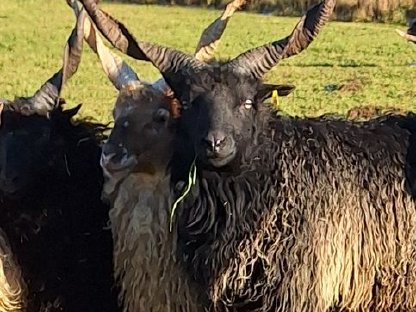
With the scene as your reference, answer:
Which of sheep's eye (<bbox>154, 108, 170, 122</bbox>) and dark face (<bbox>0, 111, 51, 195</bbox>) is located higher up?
sheep's eye (<bbox>154, 108, 170, 122</bbox>)

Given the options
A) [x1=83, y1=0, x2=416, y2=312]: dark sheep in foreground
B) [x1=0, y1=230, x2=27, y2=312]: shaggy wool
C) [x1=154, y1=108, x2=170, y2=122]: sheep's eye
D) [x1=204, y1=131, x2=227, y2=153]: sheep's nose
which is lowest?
[x1=0, y1=230, x2=27, y2=312]: shaggy wool

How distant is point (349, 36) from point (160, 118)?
24.8 metres

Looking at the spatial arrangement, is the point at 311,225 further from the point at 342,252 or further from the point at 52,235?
the point at 52,235

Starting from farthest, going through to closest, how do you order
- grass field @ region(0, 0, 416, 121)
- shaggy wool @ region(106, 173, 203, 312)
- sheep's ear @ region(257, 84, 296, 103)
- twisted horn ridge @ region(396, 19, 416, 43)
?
grass field @ region(0, 0, 416, 121) → twisted horn ridge @ region(396, 19, 416, 43) → shaggy wool @ region(106, 173, 203, 312) → sheep's ear @ region(257, 84, 296, 103)

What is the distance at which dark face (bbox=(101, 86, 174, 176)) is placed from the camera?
20.5 ft

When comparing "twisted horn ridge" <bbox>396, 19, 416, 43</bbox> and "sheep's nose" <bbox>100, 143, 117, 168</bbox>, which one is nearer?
"sheep's nose" <bbox>100, 143, 117, 168</bbox>

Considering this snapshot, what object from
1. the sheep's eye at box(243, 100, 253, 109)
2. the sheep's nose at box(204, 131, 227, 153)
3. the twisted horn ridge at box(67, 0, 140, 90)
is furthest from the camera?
the twisted horn ridge at box(67, 0, 140, 90)

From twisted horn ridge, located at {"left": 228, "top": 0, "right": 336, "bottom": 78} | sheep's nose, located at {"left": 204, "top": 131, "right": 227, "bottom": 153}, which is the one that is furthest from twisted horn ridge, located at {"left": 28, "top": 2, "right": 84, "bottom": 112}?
sheep's nose, located at {"left": 204, "top": 131, "right": 227, "bottom": 153}

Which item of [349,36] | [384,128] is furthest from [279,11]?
[384,128]

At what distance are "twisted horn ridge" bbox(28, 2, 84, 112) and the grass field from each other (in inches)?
267

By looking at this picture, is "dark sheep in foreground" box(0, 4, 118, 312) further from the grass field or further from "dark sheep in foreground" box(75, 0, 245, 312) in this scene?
the grass field

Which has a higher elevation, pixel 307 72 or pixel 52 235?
pixel 52 235

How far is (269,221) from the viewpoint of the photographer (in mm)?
6172

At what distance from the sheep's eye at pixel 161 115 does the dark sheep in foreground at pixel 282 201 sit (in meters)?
0.15
